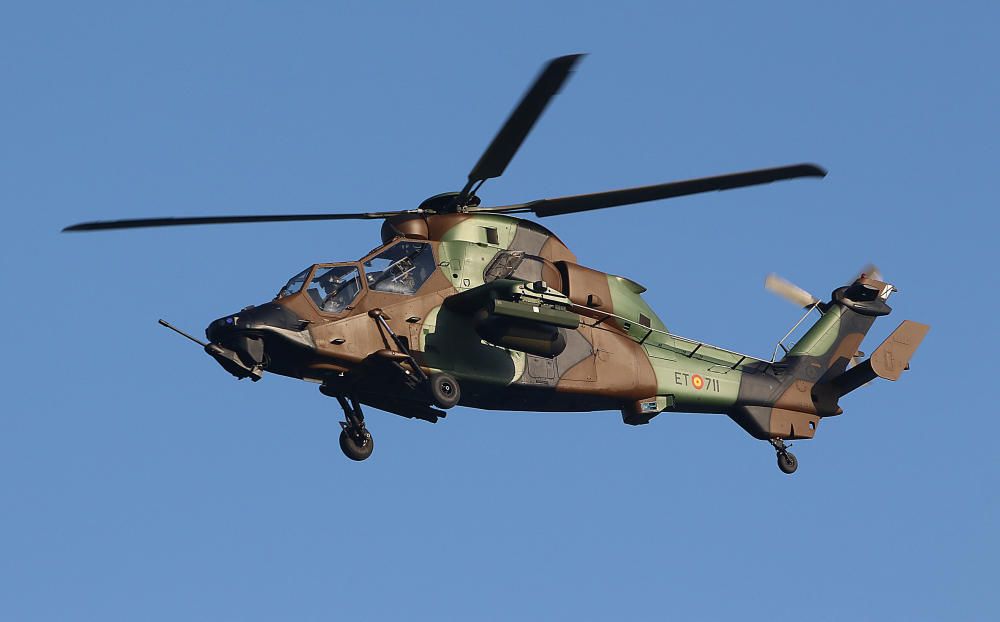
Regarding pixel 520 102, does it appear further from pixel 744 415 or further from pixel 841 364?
pixel 841 364

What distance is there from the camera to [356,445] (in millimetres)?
25344

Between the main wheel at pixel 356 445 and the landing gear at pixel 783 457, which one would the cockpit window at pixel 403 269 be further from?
the landing gear at pixel 783 457

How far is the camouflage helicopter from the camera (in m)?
23.6

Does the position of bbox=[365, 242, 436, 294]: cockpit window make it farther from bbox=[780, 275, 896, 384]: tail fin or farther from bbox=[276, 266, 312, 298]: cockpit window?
bbox=[780, 275, 896, 384]: tail fin

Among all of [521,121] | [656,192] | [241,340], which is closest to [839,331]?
[656,192]

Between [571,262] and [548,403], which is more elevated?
[571,262]

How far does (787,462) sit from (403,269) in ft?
31.4

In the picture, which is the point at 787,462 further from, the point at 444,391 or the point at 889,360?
the point at 444,391

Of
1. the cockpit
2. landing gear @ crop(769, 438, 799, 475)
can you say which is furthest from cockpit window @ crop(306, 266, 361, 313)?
landing gear @ crop(769, 438, 799, 475)

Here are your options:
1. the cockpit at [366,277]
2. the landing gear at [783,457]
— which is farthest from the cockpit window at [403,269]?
the landing gear at [783,457]

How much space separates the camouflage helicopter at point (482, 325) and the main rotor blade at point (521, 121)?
3 cm

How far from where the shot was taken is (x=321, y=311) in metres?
24.1

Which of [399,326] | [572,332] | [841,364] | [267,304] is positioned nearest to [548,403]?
[572,332]

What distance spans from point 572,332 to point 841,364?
743cm
